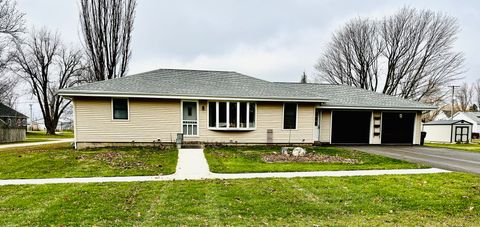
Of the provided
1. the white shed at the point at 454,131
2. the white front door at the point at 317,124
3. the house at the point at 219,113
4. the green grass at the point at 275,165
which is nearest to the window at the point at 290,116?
the house at the point at 219,113

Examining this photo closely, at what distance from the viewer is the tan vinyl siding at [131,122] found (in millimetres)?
12945

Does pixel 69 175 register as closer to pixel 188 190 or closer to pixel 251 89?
pixel 188 190

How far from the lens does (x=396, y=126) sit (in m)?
16.8

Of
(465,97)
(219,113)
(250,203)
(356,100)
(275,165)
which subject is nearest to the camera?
(250,203)

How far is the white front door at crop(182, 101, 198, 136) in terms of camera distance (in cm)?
1384

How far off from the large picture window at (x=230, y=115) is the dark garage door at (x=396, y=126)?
8861mm

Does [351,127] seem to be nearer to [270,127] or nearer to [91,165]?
[270,127]

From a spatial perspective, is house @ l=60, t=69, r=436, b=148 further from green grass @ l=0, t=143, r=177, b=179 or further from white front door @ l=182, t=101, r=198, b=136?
green grass @ l=0, t=143, r=177, b=179

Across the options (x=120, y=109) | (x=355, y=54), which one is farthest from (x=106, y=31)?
(x=355, y=54)

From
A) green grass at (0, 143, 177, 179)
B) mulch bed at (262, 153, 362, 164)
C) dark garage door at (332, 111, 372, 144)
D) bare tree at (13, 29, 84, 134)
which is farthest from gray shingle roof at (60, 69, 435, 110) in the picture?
bare tree at (13, 29, 84, 134)

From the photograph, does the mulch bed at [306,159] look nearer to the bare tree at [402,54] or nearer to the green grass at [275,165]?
the green grass at [275,165]

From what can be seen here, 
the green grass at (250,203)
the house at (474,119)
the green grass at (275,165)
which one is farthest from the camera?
the house at (474,119)

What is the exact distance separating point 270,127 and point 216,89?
11.7ft

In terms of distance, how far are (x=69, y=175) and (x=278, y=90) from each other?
1071 centimetres
